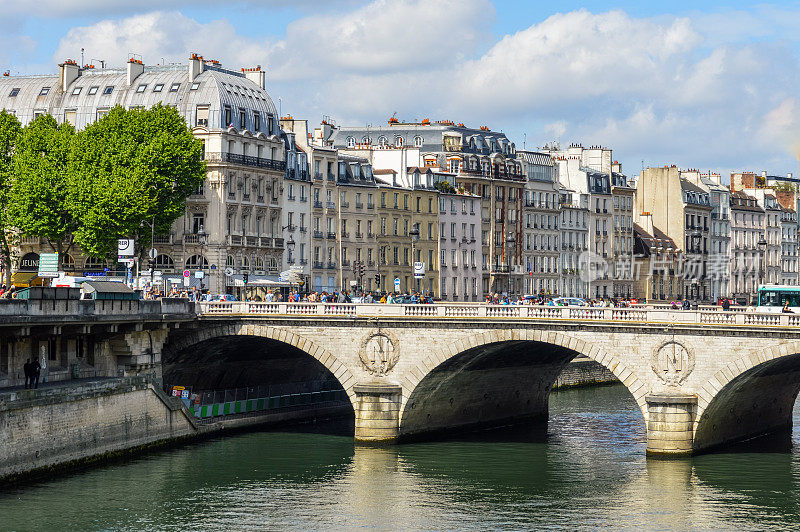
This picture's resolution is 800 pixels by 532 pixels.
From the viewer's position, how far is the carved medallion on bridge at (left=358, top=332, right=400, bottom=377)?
77.9 m

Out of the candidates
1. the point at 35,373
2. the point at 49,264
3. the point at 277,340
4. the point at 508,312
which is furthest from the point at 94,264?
the point at 508,312

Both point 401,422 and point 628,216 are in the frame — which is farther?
point 628,216

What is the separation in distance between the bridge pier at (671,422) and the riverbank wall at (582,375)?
35523mm

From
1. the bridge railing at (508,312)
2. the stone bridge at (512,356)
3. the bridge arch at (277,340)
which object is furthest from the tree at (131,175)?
the stone bridge at (512,356)

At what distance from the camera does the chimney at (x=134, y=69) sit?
117 meters

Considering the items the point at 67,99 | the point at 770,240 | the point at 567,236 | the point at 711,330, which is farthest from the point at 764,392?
the point at 770,240

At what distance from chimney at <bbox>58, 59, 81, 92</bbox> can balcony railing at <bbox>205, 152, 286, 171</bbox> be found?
1455cm

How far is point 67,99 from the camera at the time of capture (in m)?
118

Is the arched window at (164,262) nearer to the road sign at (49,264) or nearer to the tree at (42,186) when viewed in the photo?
the tree at (42,186)

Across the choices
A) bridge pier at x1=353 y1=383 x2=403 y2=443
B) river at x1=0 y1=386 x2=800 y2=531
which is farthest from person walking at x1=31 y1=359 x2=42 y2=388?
bridge pier at x1=353 y1=383 x2=403 y2=443

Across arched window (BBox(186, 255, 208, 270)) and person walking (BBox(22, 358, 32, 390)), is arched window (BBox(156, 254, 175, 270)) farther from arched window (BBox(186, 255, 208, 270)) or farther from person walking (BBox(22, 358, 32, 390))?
person walking (BBox(22, 358, 32, 390))

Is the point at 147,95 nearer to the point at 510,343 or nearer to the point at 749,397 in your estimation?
the point at 510,343

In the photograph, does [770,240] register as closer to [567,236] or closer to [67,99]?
[567,236]

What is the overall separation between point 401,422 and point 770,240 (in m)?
125
